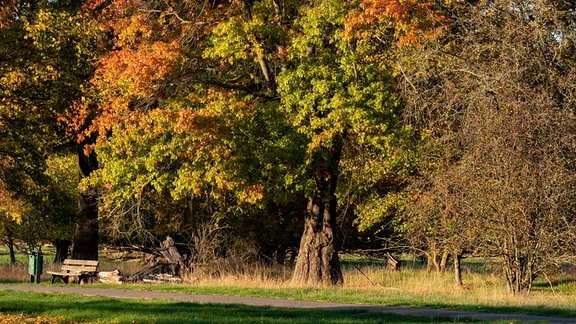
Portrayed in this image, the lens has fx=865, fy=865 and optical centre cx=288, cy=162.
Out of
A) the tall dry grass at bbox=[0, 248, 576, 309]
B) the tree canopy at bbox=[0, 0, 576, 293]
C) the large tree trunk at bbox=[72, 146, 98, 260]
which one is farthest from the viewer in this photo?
the large tree trunk at bbox=[72, 146, 98, 260]

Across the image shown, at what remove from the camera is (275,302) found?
18125mm

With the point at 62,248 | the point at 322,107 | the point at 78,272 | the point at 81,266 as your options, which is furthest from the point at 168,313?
the point at 62,248

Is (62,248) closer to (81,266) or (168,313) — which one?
(81,266)

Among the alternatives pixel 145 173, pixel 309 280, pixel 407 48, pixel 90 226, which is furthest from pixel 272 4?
pixel 90 226

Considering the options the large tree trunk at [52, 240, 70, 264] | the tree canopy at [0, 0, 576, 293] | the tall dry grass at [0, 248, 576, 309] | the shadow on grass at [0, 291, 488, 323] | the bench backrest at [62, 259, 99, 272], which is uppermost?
the tree canopy at [0, 0, 576, 293]

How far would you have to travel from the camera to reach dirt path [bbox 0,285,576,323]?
15.1 m

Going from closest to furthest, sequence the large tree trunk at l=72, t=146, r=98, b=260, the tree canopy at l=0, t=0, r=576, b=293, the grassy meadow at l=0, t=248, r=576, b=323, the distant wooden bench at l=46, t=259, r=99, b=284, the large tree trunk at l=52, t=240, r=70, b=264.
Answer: the grassy meadow at l=0, t=248, r=576, b=323 → the tree canopy at l=0, t=0, r=576, b=293 → the distant wooden bench at l=46, t=259, r=99, b=284 → the large tree trunk at l=72, t=146, r=98, b=260 → the large tree trunk at l=52, t=240, r=70, b=264

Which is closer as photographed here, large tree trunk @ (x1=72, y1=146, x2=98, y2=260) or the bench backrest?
the bench backrest

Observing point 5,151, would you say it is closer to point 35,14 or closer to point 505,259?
point 35,14

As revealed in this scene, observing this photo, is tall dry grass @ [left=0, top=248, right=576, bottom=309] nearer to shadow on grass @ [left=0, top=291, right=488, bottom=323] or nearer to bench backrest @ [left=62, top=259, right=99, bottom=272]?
bench backrest @ [left=62, top=259, right=99, bottom=272]

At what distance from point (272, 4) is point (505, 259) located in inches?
367

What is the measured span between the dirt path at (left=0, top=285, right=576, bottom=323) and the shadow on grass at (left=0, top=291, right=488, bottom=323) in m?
0.80

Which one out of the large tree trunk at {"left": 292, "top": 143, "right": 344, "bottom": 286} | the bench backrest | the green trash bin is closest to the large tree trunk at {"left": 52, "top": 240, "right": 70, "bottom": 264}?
the bench backrest

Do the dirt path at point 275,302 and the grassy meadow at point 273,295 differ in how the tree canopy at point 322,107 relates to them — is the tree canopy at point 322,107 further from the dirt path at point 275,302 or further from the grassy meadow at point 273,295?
the dirt path at point 275,302
